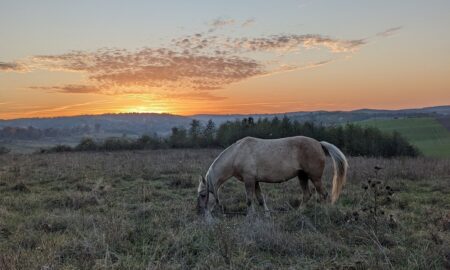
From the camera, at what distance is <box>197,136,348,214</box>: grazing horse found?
8.04 metres

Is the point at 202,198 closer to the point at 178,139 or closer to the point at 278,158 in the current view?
the point at 278,158

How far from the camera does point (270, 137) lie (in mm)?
45000

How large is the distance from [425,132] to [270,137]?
3307cm

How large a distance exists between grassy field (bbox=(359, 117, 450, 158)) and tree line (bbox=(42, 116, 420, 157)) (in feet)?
25.3

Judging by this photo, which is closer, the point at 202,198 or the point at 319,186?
the point at 202,198

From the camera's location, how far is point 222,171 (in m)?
8.15

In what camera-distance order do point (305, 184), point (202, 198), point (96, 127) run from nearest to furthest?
point (202, 198) < point (305, 184) < point (96, 127)

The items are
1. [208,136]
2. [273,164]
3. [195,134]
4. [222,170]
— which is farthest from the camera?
[195,134]

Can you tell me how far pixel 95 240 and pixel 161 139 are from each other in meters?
44.4

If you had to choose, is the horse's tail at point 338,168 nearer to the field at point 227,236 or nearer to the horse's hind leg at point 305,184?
the horse's hind leg at point 305,184

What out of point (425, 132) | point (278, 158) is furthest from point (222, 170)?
point (425, 132)

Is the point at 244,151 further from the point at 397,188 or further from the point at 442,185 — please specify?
the point at 442,185

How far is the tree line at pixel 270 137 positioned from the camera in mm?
38000

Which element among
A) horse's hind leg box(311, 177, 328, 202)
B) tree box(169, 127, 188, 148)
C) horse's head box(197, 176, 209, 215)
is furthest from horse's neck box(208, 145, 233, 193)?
tree box(169, 127, 188, 148)
